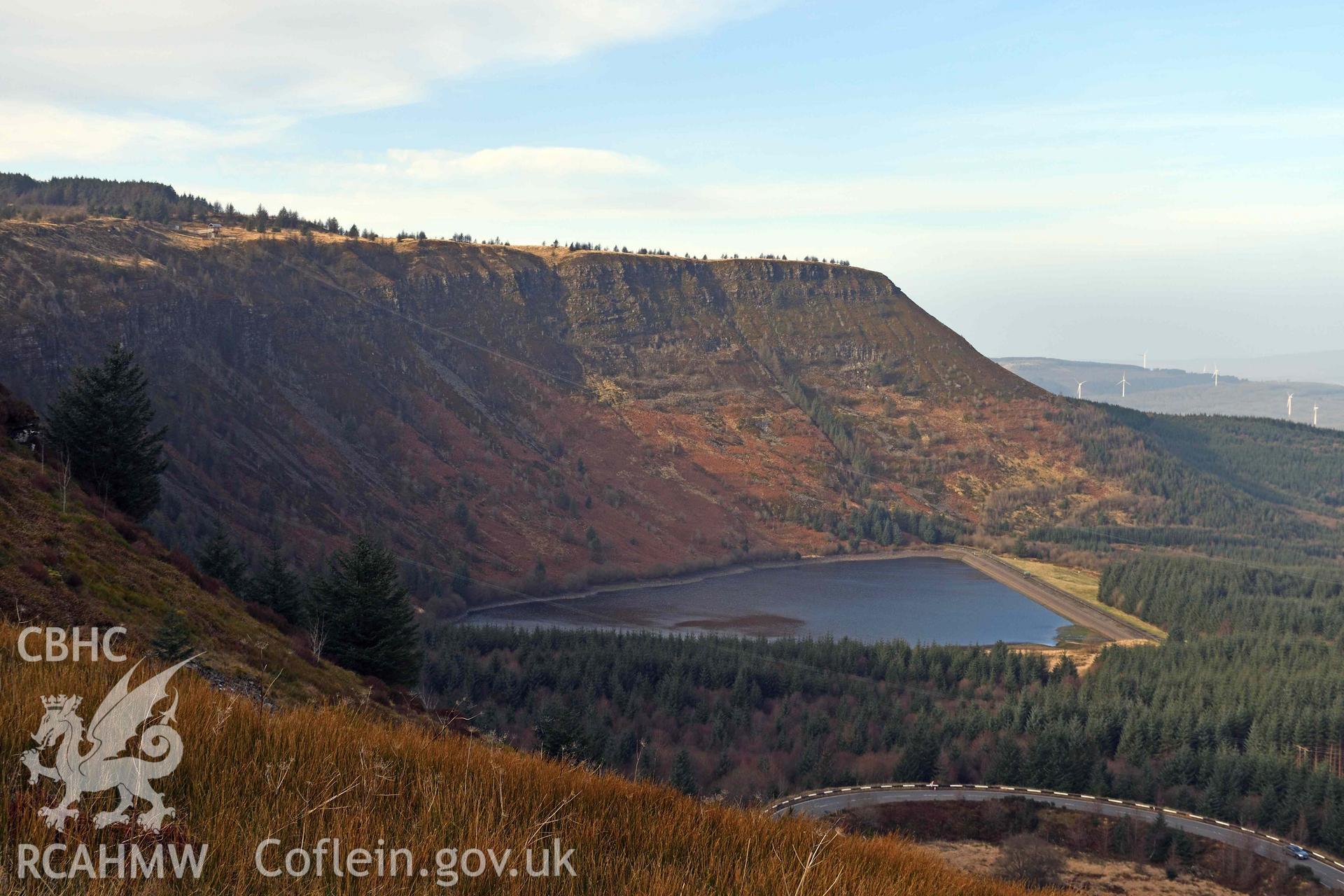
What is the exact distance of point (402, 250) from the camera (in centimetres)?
19262

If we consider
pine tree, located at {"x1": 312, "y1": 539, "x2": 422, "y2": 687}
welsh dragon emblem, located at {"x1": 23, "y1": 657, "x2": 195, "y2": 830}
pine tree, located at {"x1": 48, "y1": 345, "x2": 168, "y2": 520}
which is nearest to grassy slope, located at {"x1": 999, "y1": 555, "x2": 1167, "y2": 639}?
pine tree, located at {"x1": 312, "y1": 539, "x2": 422, "y2": 687}

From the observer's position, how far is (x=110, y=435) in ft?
109

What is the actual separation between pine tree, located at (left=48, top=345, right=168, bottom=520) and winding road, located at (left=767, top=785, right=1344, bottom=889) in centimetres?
3261

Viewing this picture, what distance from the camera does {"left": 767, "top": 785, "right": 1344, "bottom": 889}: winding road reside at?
49.4 metres

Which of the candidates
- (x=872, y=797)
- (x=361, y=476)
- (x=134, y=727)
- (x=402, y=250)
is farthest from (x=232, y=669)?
(x=402, y=250)

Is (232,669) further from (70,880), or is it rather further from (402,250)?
(402,250)

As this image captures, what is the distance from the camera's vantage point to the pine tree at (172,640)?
13.7 m

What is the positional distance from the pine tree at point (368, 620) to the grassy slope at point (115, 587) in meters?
4.92

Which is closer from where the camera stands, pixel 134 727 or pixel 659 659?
pixel 134 727

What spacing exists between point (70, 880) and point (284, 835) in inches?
38.4

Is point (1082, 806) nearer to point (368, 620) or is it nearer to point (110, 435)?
point (368, 620)

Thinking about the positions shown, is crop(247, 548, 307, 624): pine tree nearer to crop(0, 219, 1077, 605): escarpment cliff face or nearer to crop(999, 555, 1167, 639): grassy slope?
crop(0, 219, 1077, 605): escarpment cliff face

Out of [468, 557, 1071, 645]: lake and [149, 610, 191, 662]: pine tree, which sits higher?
[149, 610, 191, 662]: pine tree

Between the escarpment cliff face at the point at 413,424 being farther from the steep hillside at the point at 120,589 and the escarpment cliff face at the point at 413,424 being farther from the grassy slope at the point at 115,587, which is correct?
the grassy slope at the point at 115,587
